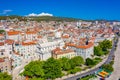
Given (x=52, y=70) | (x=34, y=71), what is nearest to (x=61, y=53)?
(x=52, y=70)

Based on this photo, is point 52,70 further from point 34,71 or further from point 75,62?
point 75,62

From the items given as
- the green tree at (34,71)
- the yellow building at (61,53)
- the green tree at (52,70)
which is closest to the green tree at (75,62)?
the yellow building at (61,53)

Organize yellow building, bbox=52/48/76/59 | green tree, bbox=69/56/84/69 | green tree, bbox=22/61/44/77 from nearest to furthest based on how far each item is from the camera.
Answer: green tree, bbox=22/61/44/77, green tree, bbox=69/56/84/69, yellow building, bbox=52/48/76/59

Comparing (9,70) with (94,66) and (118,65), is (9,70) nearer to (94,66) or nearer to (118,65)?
(94,66)

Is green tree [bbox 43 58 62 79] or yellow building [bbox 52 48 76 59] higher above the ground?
yellow building [bbox 52 48 76 59]

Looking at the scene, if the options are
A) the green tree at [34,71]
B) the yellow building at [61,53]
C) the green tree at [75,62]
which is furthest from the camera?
the yellow building at [61,53]

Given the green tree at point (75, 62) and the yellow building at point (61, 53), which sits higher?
the yellow building at point (61, 53)

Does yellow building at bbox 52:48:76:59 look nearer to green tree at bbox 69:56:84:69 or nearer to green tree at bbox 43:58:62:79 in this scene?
green tree at bbox 69:56:84:69

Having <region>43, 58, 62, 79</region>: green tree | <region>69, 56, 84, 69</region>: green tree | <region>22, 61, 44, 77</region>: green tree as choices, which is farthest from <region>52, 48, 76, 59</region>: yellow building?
<region>22, 61, 44, 77</region>: green tree

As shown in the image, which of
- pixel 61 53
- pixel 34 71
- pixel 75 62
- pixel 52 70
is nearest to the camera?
pixel 34 71

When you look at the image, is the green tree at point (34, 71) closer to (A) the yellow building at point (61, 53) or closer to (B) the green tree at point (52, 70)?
(B) the green tree at point (52, 70)

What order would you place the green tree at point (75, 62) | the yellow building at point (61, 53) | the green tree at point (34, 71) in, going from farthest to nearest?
the yellow building at point (61, 53), the green tree at point (75, 62), the green tree at point (34, 71)

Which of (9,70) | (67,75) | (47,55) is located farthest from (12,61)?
(67,75)
